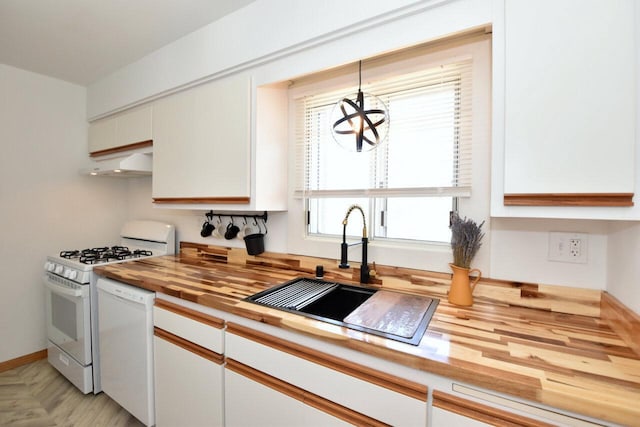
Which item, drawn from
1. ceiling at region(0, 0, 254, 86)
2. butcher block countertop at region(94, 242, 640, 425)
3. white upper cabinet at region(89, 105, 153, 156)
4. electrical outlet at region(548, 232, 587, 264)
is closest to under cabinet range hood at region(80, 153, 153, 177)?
white upper cabinet at region(89, 105, 153, 156)

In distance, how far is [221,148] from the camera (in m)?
1.77

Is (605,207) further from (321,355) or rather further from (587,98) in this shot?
(321,355)

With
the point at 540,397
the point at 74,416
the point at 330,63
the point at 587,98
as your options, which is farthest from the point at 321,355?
the point at 74,416

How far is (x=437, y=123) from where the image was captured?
1.47 meters

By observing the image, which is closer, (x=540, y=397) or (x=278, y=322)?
(x=540, y=397)

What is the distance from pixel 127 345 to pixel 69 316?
76 centimetres

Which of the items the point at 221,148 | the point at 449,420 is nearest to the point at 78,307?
the point at 221,148

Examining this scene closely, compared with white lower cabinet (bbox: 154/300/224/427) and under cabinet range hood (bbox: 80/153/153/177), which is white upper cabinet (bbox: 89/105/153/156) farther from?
white lower cabinet (bbox: 154/300/224/427)

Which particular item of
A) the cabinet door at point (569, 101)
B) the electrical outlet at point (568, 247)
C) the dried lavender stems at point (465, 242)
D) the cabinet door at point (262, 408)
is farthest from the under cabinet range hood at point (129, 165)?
the electrical outlet at point (568, 247)

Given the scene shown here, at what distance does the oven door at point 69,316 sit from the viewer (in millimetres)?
1930

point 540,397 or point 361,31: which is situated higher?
point 361,31

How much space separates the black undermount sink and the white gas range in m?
1.38

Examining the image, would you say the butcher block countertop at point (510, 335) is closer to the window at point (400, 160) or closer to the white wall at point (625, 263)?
the white wall at point (625, 263)

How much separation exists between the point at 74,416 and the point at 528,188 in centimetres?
283
